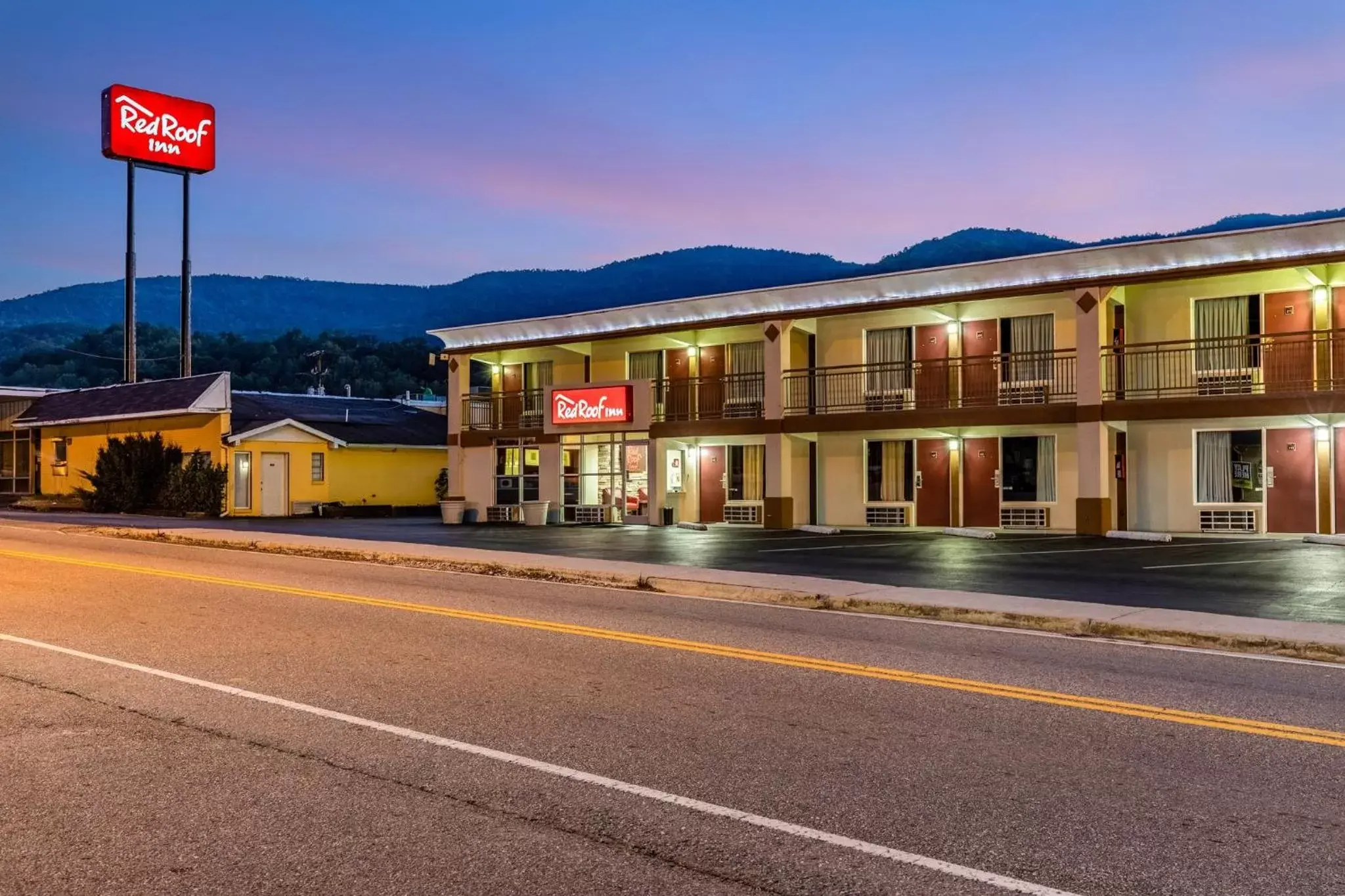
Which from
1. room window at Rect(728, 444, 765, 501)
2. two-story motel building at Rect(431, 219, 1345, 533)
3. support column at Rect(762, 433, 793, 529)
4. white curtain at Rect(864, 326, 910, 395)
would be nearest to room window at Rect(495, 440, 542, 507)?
two-story motel building at Rect(431, 219, 1345, 533)

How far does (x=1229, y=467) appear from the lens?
2388cm

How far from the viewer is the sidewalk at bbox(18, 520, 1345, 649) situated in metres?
10.7

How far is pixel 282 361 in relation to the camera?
100875mm

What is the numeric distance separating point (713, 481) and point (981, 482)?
7.67m

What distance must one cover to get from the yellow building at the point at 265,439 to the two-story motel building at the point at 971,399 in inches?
382

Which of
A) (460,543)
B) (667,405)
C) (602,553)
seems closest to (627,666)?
(602,553)

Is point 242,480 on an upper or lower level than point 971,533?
upper

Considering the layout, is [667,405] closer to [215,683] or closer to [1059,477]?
[1059,477]

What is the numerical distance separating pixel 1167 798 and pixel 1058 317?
21.7 meters

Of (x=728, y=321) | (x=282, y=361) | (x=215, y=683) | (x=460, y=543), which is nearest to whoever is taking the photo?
(x=215, y=683)

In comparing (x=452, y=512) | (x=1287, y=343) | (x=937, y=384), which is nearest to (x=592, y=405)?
(x=452, y=512)

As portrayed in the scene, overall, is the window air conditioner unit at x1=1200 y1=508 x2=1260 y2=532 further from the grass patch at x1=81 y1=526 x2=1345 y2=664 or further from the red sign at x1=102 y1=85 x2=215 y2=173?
the red sign at x1=102 y1=85 x2=215 y2=173

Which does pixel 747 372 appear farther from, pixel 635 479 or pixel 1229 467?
pixel 1229 467

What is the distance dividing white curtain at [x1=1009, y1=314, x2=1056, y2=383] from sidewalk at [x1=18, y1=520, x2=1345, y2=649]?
1274cm
